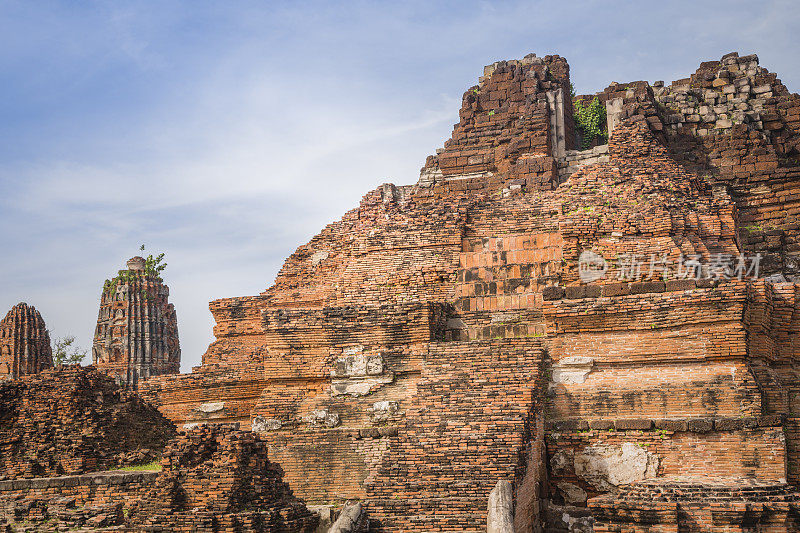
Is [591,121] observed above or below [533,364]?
above

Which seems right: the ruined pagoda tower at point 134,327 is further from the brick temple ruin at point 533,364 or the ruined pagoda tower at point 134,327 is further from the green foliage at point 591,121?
the green foliage at point 591,121

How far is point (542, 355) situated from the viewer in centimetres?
1413

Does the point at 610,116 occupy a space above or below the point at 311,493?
above

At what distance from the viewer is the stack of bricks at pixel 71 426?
53.7ft

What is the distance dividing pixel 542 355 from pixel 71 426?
8.78 m

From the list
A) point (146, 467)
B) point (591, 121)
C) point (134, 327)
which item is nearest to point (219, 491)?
point (146, 467)

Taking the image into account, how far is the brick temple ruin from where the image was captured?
1229 centimetres

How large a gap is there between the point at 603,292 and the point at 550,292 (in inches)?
32.9

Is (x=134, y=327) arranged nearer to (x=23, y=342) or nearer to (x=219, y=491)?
(x=23, y=342)

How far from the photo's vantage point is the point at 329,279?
20.2 meters

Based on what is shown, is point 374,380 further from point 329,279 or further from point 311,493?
point 329,279

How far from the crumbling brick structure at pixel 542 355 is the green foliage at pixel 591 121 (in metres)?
3.33

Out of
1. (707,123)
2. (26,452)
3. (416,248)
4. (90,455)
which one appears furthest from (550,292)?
(707,123)

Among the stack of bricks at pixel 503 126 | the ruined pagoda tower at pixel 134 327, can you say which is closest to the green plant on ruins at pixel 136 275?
the ruined pagoda tower at pixel 134 327
